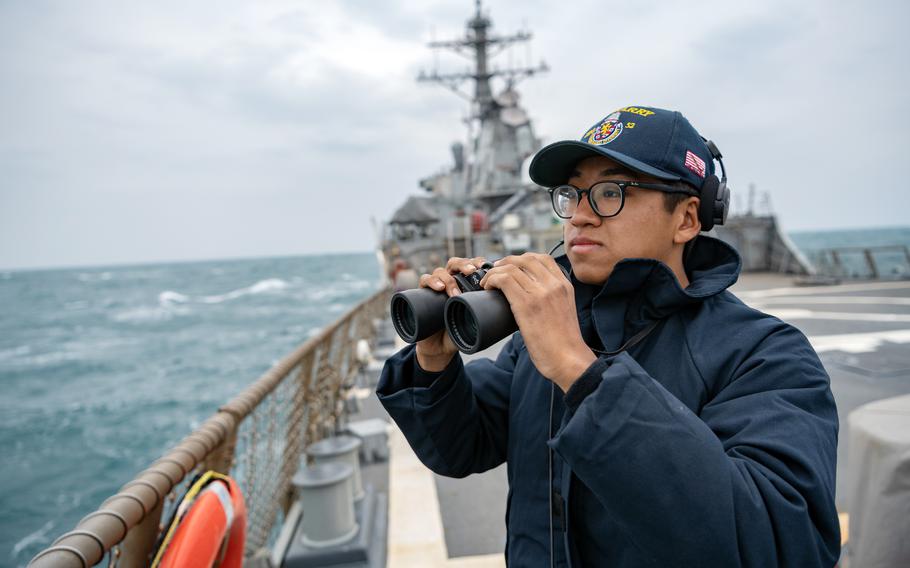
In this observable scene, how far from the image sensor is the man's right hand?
1285 mm

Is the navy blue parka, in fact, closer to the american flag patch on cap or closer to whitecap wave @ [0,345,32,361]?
the american flag patch on cap

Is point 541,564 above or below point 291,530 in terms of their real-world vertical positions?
above

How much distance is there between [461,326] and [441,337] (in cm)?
18

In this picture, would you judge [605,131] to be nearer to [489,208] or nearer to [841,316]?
[841,316]

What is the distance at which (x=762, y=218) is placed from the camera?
1884 centimetres

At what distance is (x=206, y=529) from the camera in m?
1.74

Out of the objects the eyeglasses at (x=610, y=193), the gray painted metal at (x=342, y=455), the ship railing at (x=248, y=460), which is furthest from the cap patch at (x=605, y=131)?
the gray painted metal at (x=342, y=455)

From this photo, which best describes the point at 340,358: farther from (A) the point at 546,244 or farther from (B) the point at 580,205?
(A) the point at 546,244

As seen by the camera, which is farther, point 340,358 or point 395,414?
point 340,358

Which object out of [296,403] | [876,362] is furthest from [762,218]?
[296,403]

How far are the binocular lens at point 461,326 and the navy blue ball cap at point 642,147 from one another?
1.29 ft

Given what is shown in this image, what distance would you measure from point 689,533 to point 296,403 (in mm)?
3898

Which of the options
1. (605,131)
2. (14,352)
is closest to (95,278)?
(14,352)

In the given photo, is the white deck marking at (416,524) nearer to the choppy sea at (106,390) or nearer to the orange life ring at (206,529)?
the orange life ring at (206,529)
